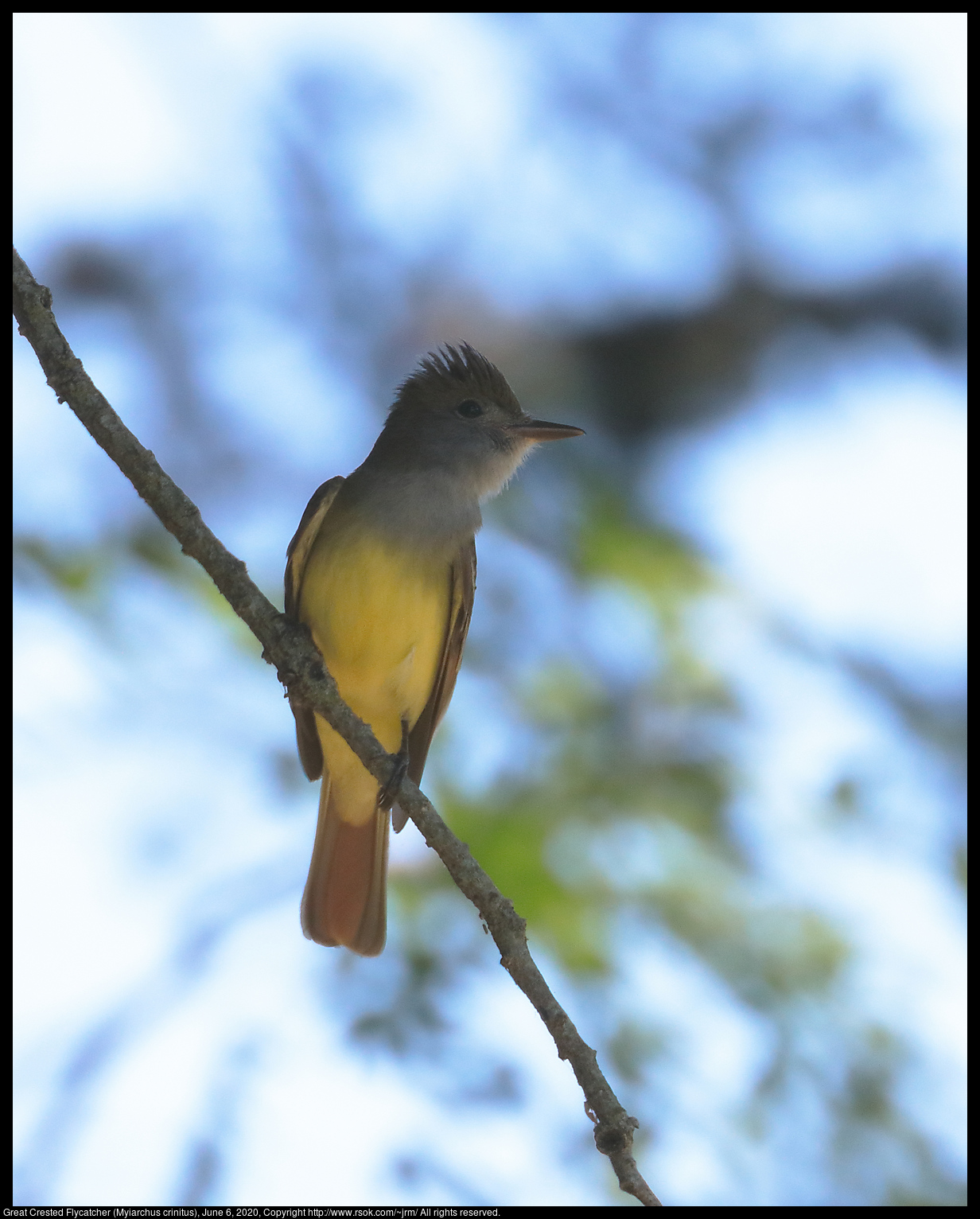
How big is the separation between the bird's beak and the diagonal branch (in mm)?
2069

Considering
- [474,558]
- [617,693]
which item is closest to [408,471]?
[474,558]

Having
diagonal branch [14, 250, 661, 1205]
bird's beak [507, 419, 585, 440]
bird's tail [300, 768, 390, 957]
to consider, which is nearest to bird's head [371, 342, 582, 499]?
bird's beak [507, 419, 585, 440]

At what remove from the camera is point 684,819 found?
6395 mm

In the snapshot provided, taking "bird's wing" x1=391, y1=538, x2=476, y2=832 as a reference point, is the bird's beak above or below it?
above

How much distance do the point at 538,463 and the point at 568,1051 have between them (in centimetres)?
471

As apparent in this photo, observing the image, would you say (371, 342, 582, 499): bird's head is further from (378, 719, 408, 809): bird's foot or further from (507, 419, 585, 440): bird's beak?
(378, 719, 408, 809): bird's foot

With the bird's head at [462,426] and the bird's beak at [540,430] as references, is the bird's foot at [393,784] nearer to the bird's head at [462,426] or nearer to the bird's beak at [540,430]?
the bird's head at [462,426]

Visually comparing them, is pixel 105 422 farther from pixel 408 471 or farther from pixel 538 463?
pixel 538 463

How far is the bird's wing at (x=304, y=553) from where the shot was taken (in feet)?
14.9

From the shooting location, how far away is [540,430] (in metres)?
5.18

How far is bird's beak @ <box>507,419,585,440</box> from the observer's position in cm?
514

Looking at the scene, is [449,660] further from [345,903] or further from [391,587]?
[345,903]

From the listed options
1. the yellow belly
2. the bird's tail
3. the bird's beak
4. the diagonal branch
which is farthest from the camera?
the bird's beak

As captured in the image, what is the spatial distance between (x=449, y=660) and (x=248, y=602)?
1.55 m
